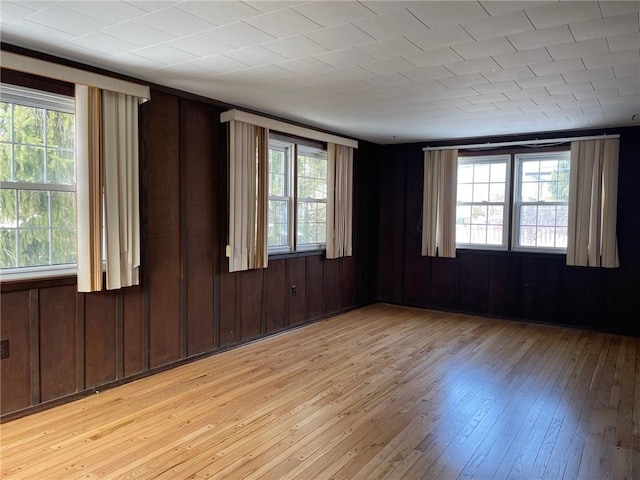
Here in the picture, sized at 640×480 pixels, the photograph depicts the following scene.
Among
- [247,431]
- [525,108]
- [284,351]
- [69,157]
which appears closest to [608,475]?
[247,431]

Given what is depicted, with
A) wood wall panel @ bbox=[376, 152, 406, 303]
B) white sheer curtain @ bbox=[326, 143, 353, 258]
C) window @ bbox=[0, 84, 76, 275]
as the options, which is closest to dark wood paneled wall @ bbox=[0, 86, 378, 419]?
window @ bbox=[0, 84, 76, 275]

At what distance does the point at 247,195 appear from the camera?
469 centimetres

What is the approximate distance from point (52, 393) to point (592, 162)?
6.11 m

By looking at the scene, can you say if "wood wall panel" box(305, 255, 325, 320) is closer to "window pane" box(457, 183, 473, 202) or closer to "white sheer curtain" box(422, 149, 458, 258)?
"white sheer curtain" box(422, 149, 458, 258)

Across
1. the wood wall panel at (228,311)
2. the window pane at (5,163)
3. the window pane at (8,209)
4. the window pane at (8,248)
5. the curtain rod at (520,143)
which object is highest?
the curtain rod at (520,143)

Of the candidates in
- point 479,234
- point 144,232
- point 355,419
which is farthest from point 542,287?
point 144,232

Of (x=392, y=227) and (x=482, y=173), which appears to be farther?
(x=392, y=227)

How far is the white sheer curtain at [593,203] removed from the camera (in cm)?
544

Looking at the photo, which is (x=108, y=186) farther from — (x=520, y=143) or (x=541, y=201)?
(x=541, y=201)

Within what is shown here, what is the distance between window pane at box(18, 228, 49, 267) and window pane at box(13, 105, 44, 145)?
63 centimetres

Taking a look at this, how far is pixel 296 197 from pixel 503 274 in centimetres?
312

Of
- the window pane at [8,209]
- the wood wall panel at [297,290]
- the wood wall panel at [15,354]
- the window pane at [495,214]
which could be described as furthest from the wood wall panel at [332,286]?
the window pane at [8,209]

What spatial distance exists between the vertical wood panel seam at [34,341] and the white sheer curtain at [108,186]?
0.30m

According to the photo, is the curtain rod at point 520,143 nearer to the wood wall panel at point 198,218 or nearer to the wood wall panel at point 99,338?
the wood wall panel at point 198,218
